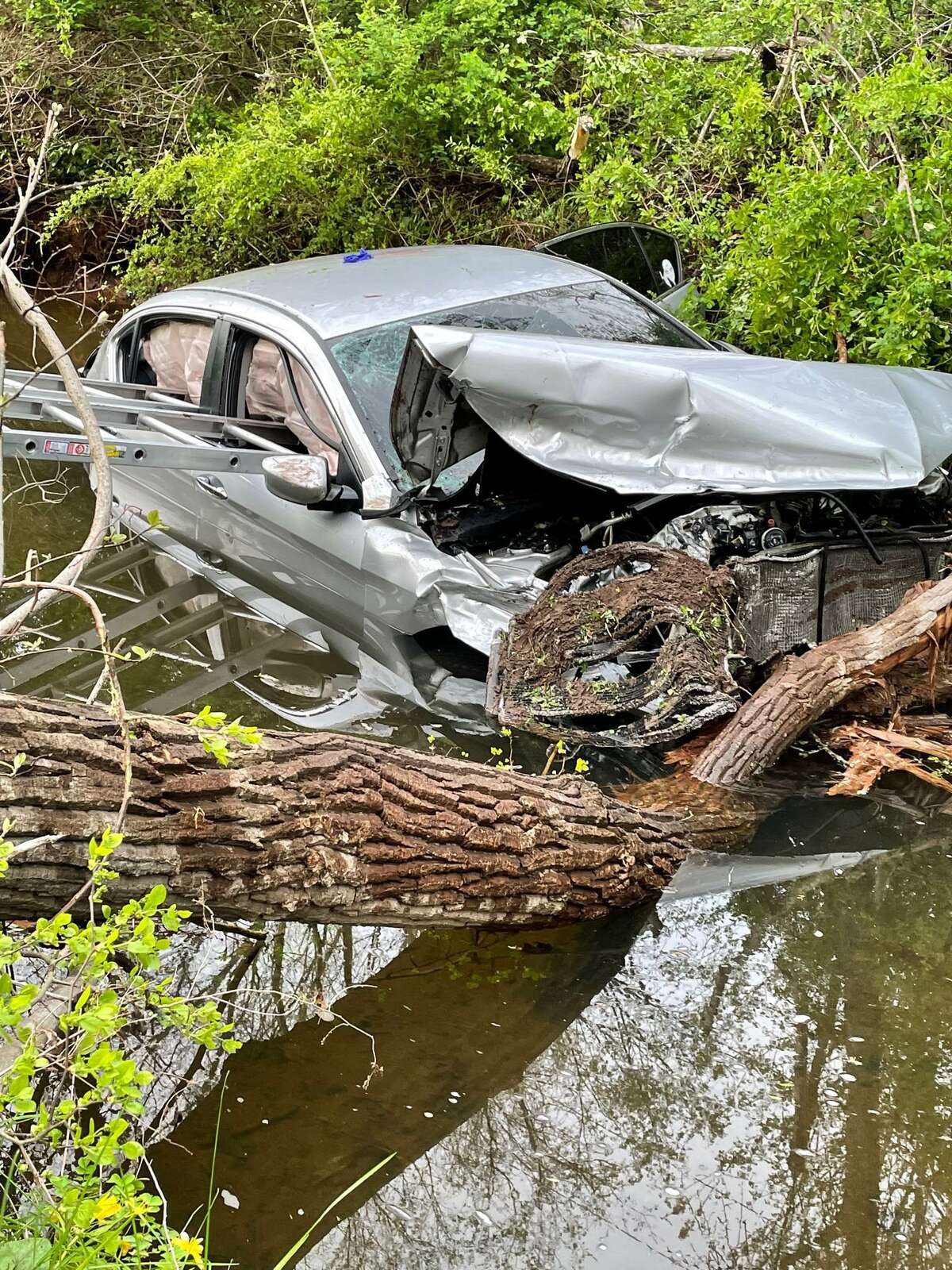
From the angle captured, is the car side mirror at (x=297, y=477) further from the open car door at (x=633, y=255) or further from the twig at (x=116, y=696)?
the open car door at (x=633, y=255)

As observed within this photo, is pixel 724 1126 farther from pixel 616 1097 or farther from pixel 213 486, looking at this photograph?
pixel 213 486

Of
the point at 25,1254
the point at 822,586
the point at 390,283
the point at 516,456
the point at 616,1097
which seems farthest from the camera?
the point at 390,283

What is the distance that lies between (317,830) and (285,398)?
2804 mm

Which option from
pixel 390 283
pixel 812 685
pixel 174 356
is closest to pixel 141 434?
pixel 174 356

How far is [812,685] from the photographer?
4.29m

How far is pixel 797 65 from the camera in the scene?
8.34 metres

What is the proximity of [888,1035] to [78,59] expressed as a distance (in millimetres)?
10972

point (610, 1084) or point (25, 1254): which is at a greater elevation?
point (25, 1254)

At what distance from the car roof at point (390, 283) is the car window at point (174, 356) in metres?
0.18

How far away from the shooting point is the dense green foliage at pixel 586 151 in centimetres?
674

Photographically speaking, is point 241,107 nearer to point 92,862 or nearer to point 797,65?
point 797,65

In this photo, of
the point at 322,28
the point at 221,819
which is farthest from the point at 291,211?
the point at 221,819

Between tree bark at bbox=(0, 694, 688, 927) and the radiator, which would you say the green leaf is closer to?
tree bark at bbox=(0, 694, 688, 927)

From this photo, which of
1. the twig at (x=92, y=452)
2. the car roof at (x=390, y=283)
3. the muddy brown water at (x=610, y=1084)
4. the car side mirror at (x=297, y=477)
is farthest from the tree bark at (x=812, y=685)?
the twig at (x=92, y=452)
